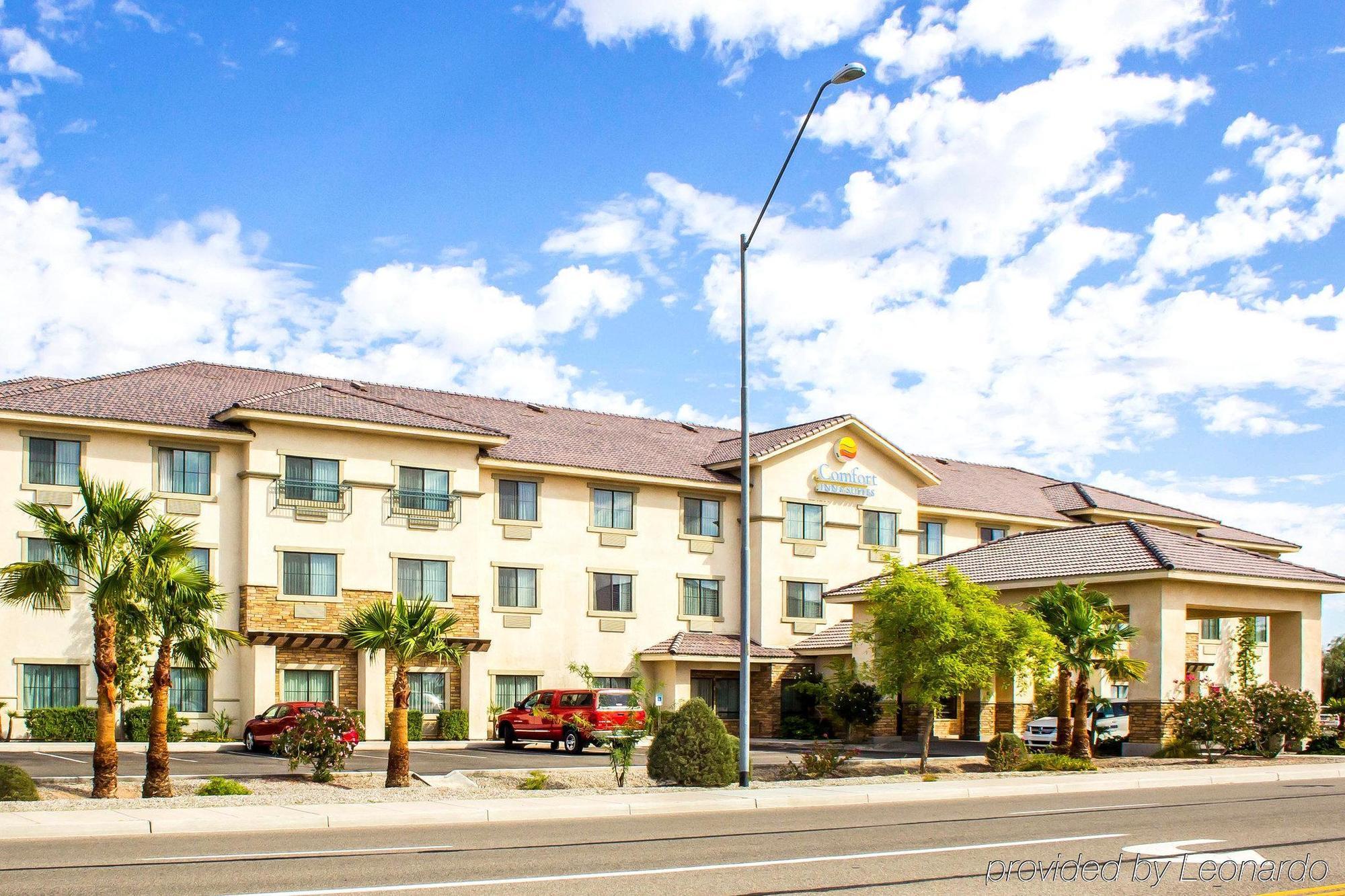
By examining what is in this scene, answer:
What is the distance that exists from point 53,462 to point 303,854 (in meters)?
27.7

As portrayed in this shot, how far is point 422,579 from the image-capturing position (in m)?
42.5

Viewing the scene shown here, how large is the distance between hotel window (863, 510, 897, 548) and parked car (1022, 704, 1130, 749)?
1331 centimetres

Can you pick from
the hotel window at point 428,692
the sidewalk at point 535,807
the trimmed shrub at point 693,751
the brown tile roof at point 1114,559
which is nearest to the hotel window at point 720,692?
the hotel window at point 428,692

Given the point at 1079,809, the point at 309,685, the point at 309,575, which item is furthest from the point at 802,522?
the point at 1079,809

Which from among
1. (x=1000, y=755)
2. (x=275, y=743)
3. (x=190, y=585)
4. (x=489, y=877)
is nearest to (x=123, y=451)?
(x=275, y=743)

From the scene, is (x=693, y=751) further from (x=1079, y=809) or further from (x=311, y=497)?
(x=311, y=497)

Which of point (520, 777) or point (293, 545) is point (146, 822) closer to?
point (520, 777)

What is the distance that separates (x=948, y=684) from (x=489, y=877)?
711 inches

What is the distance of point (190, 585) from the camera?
22.9 meters

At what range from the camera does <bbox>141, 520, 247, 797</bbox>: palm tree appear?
22.0m

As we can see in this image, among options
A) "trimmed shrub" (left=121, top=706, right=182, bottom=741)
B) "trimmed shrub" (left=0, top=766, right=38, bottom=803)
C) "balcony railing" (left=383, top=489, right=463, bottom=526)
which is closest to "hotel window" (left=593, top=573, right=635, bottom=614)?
"balcony railing" (left=383, top=489, right=463, bottom=526)

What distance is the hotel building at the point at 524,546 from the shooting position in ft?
121

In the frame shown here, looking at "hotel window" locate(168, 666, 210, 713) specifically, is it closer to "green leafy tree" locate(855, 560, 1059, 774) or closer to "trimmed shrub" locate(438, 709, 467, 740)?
"trimmed shrub" locate(438, 709, 467, 740)

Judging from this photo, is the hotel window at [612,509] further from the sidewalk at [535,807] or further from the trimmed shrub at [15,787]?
the trimmed shrub at [15,787]
